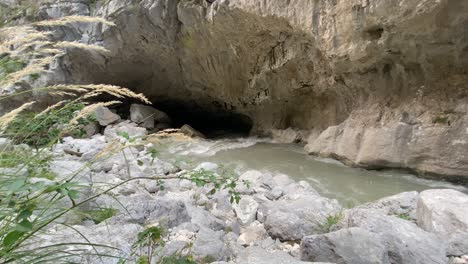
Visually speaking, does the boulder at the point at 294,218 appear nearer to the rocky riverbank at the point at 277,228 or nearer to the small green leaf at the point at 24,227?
the rocky riverbank at the point at 277,228

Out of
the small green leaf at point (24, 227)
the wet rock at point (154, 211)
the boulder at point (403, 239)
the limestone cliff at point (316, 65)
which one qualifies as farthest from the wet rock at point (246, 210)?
the limestone cliff at point (316, 65)

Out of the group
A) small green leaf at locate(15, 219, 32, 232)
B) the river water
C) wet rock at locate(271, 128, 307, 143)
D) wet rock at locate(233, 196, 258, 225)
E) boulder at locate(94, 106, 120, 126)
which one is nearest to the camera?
small green leaf at locate(15, 219, 32, 232)

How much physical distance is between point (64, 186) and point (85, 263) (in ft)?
2.08

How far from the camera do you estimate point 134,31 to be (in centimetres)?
805

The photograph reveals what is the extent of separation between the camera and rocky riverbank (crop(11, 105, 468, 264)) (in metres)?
1.47

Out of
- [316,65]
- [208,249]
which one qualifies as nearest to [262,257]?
[208,249]

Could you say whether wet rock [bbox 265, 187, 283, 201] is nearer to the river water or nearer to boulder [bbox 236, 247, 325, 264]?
the river water

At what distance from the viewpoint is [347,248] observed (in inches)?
60.3

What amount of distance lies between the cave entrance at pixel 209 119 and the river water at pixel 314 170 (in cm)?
293

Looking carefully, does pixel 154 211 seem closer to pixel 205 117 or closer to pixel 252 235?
pixel 252 235

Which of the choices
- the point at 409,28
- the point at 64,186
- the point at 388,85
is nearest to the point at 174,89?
the point at 388,85

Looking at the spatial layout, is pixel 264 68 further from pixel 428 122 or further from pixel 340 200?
pixel 340 200

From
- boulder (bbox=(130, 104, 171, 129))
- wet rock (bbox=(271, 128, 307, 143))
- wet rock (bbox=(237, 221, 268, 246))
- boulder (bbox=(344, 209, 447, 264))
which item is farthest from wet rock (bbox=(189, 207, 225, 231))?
boulder (bbox=(130, 104, 171, 129))

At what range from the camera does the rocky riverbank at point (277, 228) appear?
147cm
